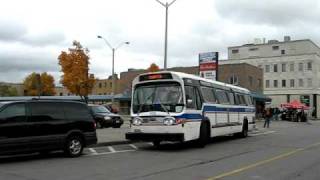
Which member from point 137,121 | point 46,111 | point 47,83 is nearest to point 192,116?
point 137,121

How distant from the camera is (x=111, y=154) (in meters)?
17.5

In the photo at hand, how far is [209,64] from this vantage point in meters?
38.0

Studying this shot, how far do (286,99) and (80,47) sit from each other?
59.8 meters

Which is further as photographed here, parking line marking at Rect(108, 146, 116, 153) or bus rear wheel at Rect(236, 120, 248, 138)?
bus rear wheel at Rect(236, 120, 248, 138)

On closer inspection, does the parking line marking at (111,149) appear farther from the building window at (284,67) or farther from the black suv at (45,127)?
the building window at (284,67)

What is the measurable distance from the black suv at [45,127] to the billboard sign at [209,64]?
21.3 metres

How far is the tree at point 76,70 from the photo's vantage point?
67.6m

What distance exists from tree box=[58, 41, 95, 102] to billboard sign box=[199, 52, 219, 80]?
31690 millimetres

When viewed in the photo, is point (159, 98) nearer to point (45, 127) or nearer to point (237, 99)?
point (45, 127)

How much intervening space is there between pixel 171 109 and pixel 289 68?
10123 cm

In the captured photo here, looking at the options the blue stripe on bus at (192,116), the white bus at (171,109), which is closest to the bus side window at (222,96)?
the white bus at (171,109)

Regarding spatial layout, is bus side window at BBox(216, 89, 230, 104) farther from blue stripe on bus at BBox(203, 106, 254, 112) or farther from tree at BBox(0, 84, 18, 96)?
tree at BBox(0, 84, 18, 96)

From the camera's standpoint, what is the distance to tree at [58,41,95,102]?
67562 millimetres

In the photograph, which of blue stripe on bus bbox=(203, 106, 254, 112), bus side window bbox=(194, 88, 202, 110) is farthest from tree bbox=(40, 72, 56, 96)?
bus side window bbox=(194, 88, 202, 110)
